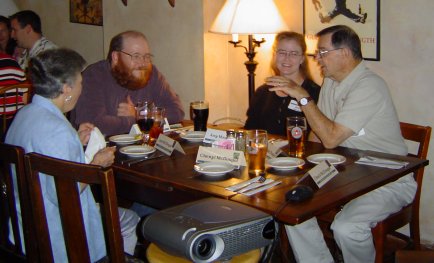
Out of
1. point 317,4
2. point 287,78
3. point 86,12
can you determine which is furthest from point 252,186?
point 86,12

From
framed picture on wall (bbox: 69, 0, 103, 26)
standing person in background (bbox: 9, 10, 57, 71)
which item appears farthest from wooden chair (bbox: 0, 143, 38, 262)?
framed picture on wall (bbox: 69, 0, 103, 26)

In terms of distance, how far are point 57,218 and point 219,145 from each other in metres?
0.76

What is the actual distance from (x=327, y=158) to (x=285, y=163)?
19 centimetres

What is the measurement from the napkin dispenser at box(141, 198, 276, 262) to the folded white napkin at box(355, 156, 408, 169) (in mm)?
652

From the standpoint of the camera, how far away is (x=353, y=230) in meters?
2.19

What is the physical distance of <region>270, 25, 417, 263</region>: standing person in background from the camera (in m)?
2.21

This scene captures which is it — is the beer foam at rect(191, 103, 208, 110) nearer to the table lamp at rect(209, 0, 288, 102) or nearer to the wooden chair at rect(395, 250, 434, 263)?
the table lamp at rect(209, 0, 288, 102)

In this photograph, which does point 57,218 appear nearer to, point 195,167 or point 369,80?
point 195,167

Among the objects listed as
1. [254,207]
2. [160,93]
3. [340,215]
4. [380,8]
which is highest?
[380,8]

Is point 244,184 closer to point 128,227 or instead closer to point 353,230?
point 353,230

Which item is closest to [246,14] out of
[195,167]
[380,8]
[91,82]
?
[380,8]

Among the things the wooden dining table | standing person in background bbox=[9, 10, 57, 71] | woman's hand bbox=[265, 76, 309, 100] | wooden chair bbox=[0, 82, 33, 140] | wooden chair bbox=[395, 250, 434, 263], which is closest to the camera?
wooden chair bbox=[395, 250, 434, 263]

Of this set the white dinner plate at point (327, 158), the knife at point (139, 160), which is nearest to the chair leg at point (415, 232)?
the white dinner plate at point (327, 158)

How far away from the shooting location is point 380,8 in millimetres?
3033
